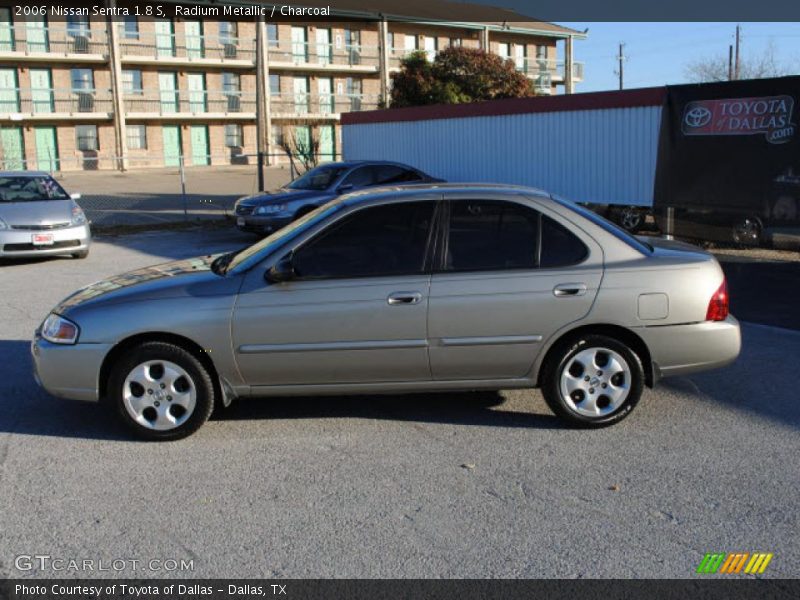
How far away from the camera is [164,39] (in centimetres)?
4900

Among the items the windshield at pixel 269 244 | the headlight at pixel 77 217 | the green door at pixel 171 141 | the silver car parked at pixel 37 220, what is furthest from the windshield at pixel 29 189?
the green door at pixel 171 141

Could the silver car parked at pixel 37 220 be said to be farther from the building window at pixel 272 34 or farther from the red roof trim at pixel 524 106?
the building window at pixel 272 34

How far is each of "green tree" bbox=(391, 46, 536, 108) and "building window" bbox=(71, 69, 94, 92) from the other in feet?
78.0

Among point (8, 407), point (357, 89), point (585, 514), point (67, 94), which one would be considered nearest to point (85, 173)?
point (67, 94)

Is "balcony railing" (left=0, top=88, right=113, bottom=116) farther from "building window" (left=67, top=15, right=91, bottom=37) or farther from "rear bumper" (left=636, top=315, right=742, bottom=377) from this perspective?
"rear bumper" (left=636, top=315, right=742, bottom=377)

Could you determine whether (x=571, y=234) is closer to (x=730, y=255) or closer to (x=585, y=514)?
(x=585, y=514)

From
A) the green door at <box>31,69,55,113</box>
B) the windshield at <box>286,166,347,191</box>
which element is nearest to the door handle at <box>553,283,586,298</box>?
the windshield at <box>286,166,347,191</box>

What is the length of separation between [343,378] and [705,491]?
87.5 inches

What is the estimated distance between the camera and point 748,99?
1272cm

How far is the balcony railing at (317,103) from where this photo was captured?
176 ft

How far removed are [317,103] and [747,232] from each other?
45.1m

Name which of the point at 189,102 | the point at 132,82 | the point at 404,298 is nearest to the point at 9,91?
the point at 132,82

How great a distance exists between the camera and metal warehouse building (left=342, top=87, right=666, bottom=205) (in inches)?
594

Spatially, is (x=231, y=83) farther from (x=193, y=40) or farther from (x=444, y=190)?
(x=444, y=190)
